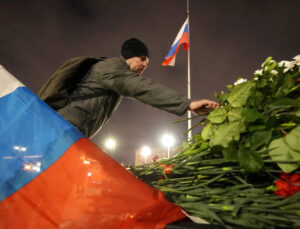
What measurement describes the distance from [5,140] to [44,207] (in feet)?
1.57

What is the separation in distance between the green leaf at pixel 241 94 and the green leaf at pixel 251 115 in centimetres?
11

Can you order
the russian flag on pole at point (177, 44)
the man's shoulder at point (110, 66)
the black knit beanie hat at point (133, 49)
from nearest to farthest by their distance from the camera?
the man's shoulder at point (110, 66) < the black knit beanie hat at point (133, 49) < the russian flag on pole at point (177, 44)

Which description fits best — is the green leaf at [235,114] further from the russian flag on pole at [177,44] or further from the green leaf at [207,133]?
the russian flag on pole at [177,44]

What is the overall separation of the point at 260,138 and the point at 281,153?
3.9 inches

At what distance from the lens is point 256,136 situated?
87 cm

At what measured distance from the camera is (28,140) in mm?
986

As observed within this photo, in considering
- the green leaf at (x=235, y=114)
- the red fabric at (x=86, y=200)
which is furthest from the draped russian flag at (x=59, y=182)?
the green leaf at (x=235, y=114)

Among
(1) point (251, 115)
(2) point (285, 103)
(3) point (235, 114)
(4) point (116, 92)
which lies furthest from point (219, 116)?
(4) point (116, 92)

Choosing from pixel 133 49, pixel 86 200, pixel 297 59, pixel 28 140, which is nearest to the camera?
pixel 86 200

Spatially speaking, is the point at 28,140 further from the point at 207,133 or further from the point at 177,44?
the point at 177,44

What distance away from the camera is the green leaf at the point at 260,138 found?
33.4 inches

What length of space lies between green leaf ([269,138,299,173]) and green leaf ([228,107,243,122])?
0.20 metres

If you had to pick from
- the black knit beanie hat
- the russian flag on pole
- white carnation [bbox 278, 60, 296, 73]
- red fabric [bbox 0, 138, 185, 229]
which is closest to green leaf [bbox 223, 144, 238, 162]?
red fabric [bbox 0, 138, 185, 229]

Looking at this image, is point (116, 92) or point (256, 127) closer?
point (256, 127)
